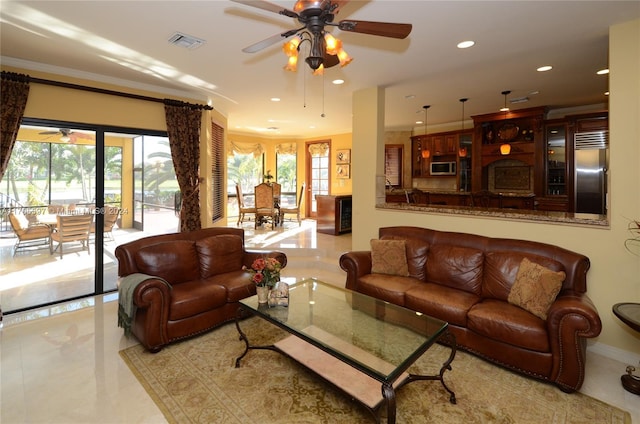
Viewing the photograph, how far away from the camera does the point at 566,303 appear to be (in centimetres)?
236

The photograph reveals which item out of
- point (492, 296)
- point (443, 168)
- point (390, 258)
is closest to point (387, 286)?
point (390, 258)

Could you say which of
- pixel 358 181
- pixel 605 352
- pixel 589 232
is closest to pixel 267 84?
pixel 358 181

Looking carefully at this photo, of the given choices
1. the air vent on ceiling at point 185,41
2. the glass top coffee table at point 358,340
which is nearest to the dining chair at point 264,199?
the air vent on ceiling at point 185,41

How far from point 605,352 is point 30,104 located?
655 centimetres

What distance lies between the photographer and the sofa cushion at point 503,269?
116 inches

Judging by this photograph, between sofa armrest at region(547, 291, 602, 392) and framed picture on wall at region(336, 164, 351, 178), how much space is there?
24.1 feet

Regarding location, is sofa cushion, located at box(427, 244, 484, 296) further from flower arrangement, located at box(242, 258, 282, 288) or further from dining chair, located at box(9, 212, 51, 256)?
dining chair, located at box(9, 212, 51, 256)

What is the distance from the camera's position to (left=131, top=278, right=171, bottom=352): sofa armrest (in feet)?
8.94

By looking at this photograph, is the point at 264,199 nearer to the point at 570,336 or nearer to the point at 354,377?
the point at 354,377

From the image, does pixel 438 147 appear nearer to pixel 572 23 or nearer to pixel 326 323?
pixel 572 23

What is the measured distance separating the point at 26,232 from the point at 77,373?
2518mm

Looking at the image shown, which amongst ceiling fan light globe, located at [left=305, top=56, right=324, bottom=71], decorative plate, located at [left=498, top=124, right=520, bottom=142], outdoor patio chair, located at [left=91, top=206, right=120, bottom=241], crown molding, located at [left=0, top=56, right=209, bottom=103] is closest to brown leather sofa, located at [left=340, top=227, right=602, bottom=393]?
ceiling fan light globe, located at [left=305, top=56, right=324, bottom=71]

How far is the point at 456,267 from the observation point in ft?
10.9

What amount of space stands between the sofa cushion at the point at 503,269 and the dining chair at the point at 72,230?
4968mm
